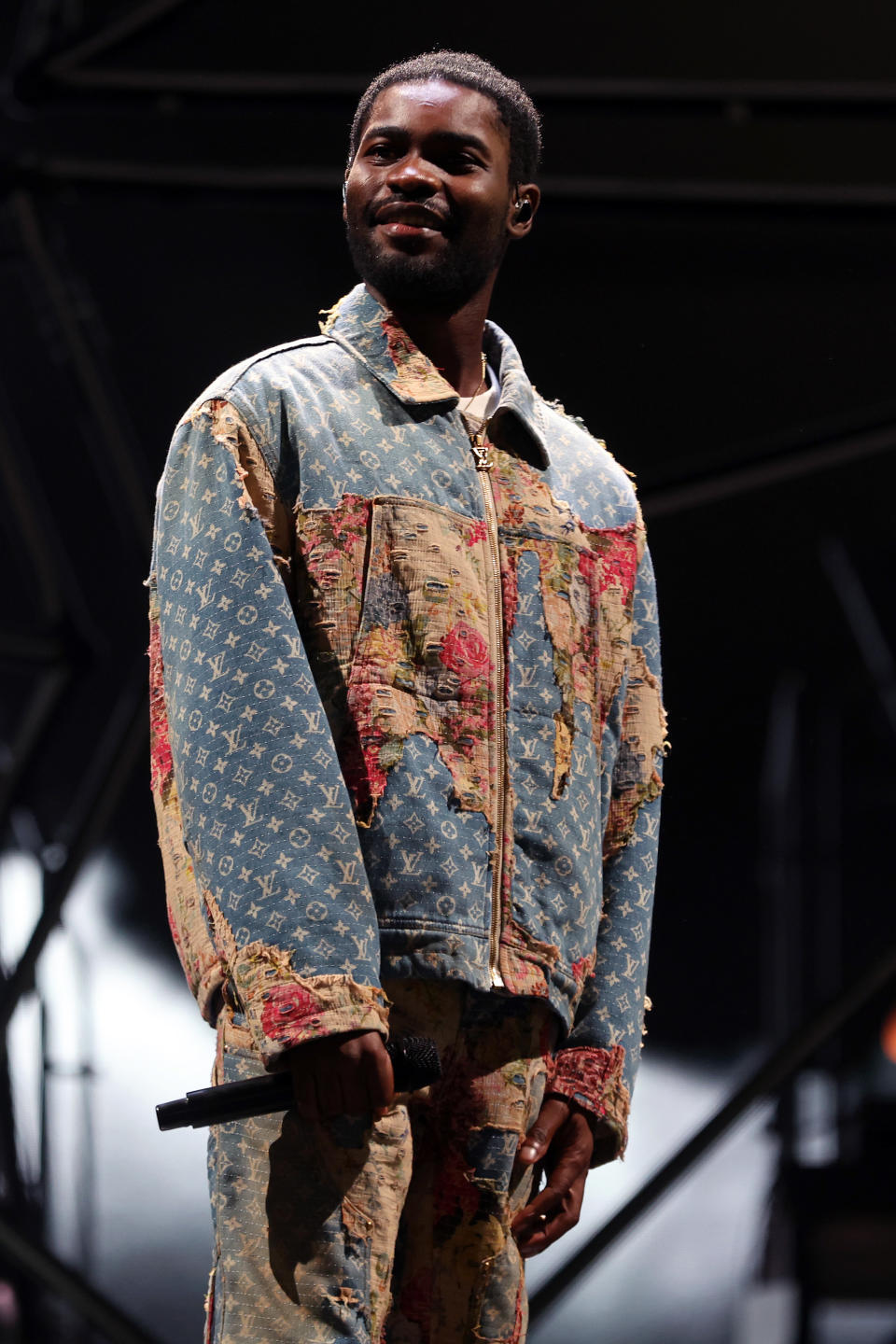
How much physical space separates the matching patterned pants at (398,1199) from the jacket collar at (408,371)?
0.42m

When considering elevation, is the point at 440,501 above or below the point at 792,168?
below

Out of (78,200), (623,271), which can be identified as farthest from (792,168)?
(78,200)

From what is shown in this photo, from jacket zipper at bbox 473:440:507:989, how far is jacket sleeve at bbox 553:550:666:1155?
151mm

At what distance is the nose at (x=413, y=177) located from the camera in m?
1.26

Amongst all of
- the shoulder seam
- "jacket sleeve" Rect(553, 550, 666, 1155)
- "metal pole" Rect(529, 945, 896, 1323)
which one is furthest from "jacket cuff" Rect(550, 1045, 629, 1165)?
"metal pole" Rect(529, 945, 896, 1323)

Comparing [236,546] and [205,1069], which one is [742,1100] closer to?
[205,1069]

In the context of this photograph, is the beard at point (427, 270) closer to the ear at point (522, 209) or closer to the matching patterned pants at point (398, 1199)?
the ear at point (522, 209)

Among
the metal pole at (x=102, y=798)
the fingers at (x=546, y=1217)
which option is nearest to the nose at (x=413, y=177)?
the fingers at (x=546, y=1217)

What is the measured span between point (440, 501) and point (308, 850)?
28 centimetres

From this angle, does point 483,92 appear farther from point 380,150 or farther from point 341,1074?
point 341,1074

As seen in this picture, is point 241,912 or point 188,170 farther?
point 188,170

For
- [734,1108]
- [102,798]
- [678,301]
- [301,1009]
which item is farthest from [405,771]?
[102,798]

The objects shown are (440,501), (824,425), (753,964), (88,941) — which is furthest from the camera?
(88,941)

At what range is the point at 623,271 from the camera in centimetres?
213
